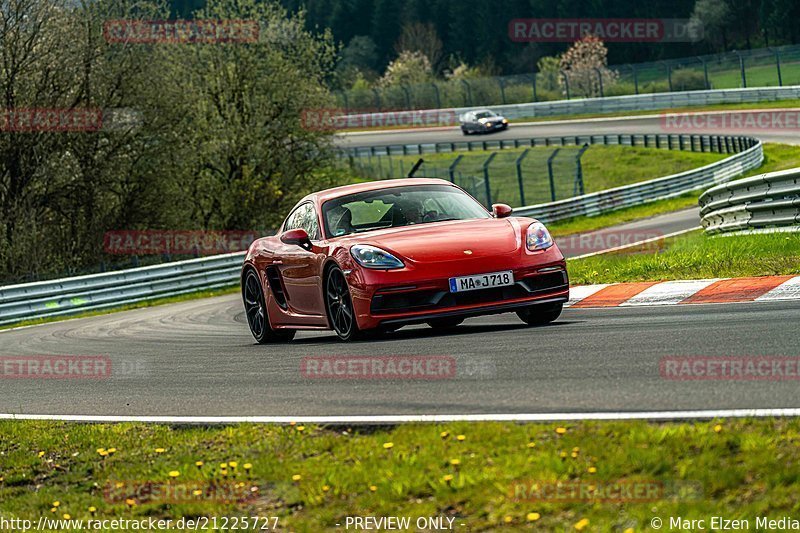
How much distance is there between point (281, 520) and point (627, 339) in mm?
3759

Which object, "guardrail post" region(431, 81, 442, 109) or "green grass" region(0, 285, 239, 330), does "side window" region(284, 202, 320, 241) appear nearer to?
"green grass" region(0, 285, 239, 330)

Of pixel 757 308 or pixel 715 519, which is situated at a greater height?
pixel 715 519

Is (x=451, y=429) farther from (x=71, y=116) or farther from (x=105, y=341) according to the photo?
(x=71, y=116)

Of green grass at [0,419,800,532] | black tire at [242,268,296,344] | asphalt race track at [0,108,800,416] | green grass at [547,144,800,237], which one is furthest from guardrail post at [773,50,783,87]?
green grass at [0,419,800,532]

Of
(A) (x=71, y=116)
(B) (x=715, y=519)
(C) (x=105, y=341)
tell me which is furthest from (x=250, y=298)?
(A) (x=71, y=116)

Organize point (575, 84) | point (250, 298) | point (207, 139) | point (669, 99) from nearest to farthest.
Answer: point (250, 298) < point (207, 139) < point (669, 99) < point (575, 84)

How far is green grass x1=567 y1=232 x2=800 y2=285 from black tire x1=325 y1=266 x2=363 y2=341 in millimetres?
3976

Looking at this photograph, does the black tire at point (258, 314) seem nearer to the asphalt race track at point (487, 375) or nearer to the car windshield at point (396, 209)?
the asphalt race track at point (487, 375)

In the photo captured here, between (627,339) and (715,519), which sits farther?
(627,339)

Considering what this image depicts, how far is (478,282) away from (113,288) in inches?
716

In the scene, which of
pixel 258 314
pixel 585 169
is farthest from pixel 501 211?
pixel 585 169

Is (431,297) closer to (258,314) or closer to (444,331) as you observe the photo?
(444,331)

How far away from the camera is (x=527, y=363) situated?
7.55 m

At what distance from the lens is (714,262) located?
43.1 feet
